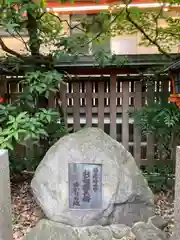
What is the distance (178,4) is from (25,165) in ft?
9.78

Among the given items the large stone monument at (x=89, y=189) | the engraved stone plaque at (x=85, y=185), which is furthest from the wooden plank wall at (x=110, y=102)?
the engraved stone plaque at (x=85, y=185)

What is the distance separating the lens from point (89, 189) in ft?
10.0

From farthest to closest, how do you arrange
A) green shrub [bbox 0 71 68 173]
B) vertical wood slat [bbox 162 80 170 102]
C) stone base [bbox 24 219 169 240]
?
vertical wood slat [bbox 162 80 170 102] → green shrub [bbox 0 71 68 173] → stone base [bbox 24 219 169 240]

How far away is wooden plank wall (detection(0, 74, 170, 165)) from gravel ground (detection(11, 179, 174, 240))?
2.17 ft

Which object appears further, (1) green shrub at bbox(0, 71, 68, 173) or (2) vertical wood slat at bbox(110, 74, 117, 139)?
(2) vertical wood slat at bbox(110, 74, 117, 139)

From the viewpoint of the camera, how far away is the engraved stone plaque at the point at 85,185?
9.88 feet

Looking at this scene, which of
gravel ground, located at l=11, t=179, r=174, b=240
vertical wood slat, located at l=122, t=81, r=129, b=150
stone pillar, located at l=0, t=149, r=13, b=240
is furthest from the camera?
vertical wood slat, located at l=122, t=81, r=129, b=150

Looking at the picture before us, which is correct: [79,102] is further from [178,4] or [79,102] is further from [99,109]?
[178,4]

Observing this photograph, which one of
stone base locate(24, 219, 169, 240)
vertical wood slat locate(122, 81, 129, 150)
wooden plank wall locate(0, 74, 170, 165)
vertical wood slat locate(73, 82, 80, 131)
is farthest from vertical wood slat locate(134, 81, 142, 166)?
stone base locate(24, 219, 169, 240)

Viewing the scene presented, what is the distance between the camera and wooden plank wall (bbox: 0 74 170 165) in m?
4.02

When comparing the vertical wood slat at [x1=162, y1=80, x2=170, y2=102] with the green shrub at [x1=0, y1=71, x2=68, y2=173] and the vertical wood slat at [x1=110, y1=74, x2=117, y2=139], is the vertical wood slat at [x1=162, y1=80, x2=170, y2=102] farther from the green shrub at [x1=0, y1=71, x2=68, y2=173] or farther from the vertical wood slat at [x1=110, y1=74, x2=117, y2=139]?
the green shrub at [x1=0, y1=71, x2=68, y2=173]

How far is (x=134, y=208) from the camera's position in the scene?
3.06 m

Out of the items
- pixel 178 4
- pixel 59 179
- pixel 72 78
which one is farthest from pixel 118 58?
pixel 59 179

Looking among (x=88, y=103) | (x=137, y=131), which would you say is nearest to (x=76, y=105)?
(x=88, y=103)
